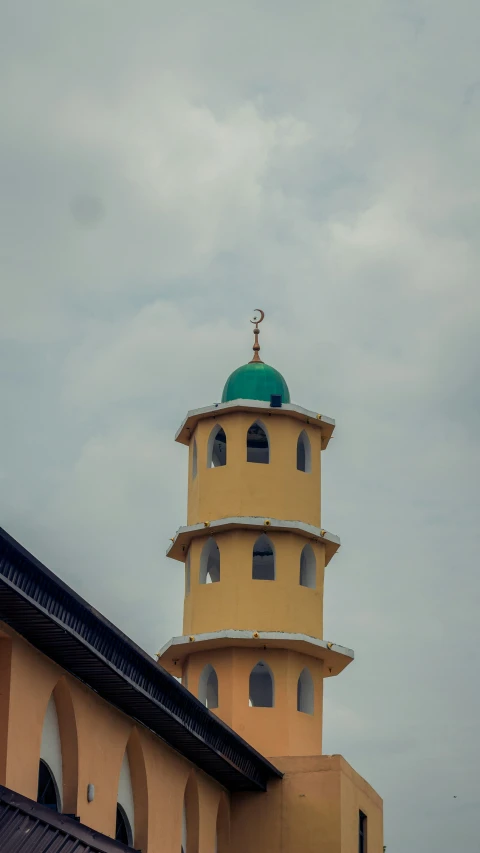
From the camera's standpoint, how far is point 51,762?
23.6 m

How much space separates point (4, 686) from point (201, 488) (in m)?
15.3

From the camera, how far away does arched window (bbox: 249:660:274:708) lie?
3494 cm

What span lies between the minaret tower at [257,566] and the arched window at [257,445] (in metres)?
0.02

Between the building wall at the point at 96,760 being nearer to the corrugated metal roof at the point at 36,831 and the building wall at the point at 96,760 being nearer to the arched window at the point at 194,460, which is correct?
the corrugated metal roof at the point at 36,831

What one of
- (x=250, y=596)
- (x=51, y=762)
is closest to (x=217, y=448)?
(x=250, y=596)

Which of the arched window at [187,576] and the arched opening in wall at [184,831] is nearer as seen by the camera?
the arched opening in wall at [184,831]

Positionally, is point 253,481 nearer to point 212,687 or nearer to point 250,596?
point 250,596

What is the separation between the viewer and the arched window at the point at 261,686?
34.9m

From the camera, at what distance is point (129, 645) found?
24047 mm

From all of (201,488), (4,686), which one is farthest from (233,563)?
(4,686)

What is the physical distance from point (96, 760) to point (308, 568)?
491 inches

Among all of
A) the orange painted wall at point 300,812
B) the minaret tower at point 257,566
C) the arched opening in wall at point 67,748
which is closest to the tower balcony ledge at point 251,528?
the minaret tower at point 257,566

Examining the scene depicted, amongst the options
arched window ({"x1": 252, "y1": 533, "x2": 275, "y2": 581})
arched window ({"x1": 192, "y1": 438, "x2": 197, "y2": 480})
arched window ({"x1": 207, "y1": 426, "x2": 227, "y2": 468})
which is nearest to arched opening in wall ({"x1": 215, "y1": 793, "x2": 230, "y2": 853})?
arched window ({"x1": 252, "y1": 533, "x2": 275, "y2": 581})

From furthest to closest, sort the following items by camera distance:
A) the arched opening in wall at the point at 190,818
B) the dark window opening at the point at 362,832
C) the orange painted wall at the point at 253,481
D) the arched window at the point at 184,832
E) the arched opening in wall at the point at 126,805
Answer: the orange painted wall at the point at 253,481
the dark window opening at the point at 362,832
the arched opening in wall at the point at 190,818
the arched window at the point at 184,832
the arched opening in wall at the point at 126,805
